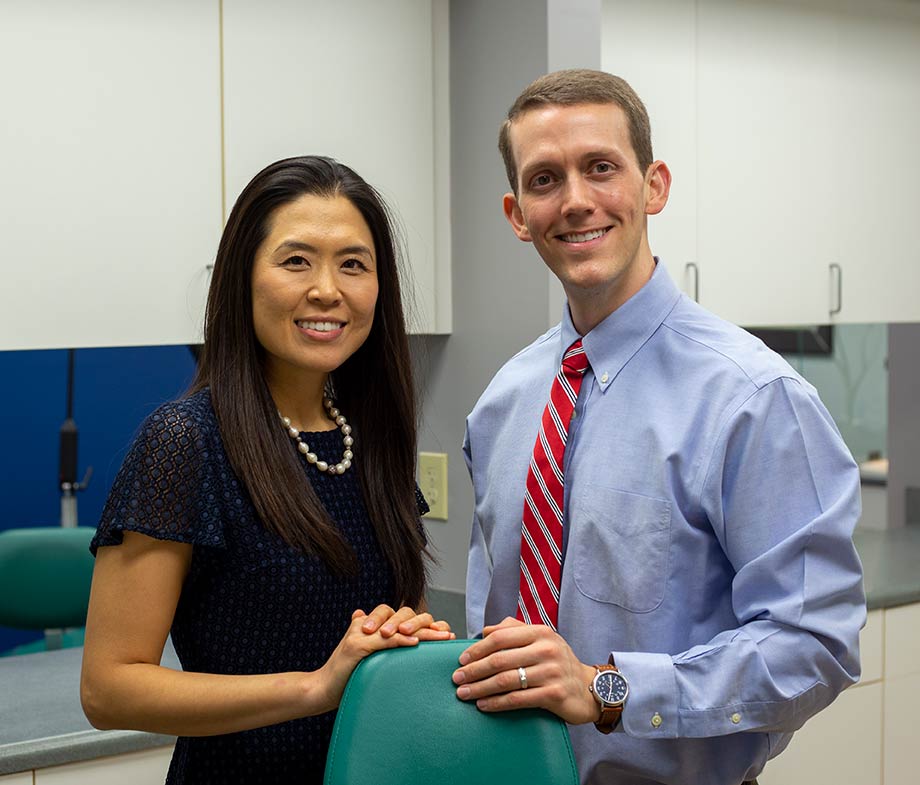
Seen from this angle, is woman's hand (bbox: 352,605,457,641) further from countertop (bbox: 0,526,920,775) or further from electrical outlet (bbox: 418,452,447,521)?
electrical outlet (bbox: 418,452,447,521)

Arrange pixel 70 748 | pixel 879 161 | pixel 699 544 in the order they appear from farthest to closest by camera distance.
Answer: pixel 879 161
pixel 70 748
pixel 699 544

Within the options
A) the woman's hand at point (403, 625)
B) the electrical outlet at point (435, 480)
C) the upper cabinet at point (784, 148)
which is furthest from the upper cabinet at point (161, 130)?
the woman's hand at point (403, 625)

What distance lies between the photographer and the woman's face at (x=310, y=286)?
1401mm

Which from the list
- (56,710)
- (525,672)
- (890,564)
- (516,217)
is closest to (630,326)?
(516,217)

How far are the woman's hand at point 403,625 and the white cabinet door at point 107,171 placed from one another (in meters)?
1.08

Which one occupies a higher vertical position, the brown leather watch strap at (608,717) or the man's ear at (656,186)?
the man's ear at (656,186)

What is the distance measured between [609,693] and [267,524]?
0.42 meters

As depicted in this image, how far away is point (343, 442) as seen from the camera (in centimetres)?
152

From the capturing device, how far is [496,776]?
4.11 ft

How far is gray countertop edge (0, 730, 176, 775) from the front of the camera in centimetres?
184

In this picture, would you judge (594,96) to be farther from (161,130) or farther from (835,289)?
(835,289)

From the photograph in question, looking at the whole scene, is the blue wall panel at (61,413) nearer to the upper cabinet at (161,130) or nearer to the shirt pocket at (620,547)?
the upper cabinet at (161,130)

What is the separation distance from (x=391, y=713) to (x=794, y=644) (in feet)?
1.54

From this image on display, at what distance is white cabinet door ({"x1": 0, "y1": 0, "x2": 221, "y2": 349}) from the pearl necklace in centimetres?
80
